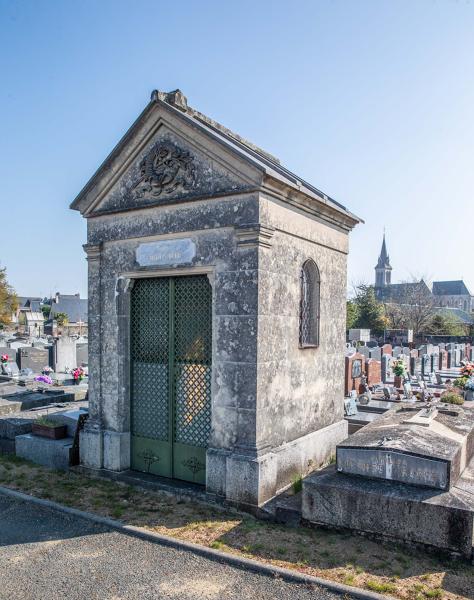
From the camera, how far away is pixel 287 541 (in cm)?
479

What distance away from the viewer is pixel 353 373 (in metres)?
14.8

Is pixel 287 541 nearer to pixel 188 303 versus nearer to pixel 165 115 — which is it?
pixel 188 303

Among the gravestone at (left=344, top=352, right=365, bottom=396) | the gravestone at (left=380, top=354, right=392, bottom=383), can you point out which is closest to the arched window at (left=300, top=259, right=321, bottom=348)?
the gravestone at (left=344, top=352, right=365, bottom=396)

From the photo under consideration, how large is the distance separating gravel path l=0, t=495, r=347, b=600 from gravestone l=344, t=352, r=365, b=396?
34.9 ft

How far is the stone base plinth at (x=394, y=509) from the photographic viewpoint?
14.3 feet

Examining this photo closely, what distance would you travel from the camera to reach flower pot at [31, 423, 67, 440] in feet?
24.7

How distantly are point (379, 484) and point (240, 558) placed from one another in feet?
5.59

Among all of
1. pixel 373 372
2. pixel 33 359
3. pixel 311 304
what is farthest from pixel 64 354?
pixel 311 304

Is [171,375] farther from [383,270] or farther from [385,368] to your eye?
[383,270]

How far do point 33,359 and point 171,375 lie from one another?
14035 millimetres

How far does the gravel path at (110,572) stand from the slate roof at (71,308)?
61.5 metres

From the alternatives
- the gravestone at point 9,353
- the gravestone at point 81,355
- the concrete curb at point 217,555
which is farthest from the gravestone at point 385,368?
the concrete curb at point 217,555

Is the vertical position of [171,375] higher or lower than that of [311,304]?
lower

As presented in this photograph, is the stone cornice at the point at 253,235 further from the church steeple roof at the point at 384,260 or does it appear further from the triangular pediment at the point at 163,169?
the church steeple roof at the point at 384,260
